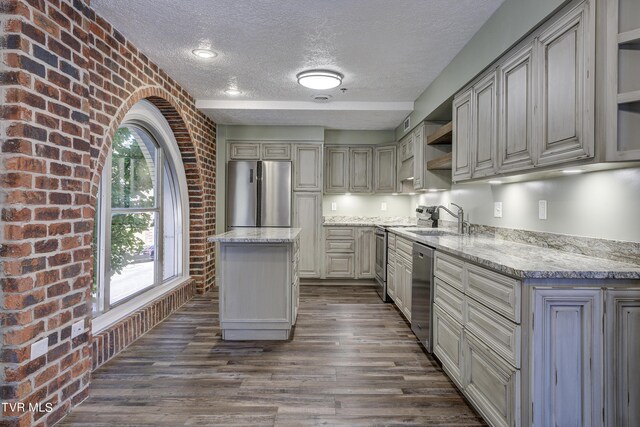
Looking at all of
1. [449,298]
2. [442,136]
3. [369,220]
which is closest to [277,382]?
[449,298]

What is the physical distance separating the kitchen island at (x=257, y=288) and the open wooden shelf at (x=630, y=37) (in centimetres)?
241

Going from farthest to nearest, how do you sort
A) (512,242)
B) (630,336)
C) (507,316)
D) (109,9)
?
(512,242)
(109,9)
(507,316)
(630,336)

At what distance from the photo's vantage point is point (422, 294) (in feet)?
9.62

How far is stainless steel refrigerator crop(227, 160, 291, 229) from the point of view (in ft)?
17.0

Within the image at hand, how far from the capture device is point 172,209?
14.4 feet

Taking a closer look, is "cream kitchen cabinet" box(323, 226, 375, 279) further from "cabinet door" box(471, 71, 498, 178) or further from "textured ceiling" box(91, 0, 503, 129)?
"cabinet door" box(471, 71, 498, 178)

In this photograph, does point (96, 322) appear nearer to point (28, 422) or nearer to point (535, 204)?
point (28, 422)

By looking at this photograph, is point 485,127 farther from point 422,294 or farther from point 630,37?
point 422,294

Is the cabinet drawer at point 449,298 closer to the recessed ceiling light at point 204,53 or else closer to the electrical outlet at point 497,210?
the electrical outlet at point 497,210

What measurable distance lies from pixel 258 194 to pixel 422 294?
9.92 feet

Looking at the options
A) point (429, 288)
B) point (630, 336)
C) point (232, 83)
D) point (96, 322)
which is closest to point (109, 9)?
point (232, 83)

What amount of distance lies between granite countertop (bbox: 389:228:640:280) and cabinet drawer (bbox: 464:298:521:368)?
0.79ft

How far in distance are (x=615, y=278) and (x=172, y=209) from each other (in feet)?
13.9

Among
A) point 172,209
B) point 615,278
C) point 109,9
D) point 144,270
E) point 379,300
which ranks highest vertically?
point 109,9
